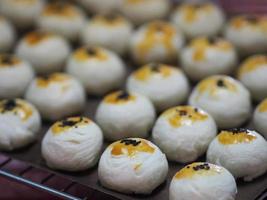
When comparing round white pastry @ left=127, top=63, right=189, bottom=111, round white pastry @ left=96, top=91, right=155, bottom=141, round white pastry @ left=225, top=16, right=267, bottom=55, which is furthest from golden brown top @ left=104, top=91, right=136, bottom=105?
round white pastry @ left=225, top=16, right=267, bottom=55

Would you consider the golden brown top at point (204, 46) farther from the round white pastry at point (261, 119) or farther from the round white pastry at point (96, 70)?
the round white pastry at point (261, 119)

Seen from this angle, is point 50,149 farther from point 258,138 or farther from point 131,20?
point 131,20

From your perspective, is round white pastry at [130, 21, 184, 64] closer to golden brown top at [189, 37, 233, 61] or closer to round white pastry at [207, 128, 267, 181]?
golden brown top at [189, 37, 233, 61]

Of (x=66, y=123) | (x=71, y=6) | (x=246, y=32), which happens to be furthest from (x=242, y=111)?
(x=71, y=6)

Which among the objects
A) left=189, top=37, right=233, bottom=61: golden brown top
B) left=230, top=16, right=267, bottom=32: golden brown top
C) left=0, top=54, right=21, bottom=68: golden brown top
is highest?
left=230, top=16, right=267, bottom=32: golden brown top

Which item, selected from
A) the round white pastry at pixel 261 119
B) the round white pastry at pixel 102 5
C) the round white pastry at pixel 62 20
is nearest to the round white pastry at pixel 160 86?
the round white pastry at pixel 261 119
